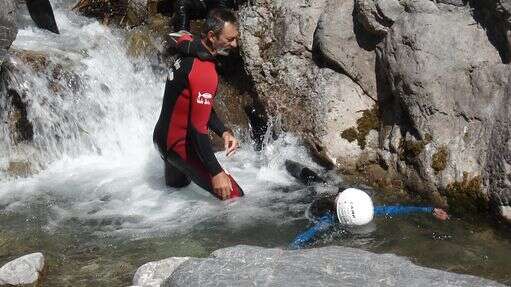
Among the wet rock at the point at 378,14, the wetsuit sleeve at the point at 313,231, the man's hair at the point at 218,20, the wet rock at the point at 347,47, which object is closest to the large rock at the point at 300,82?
the wet rock at the point at 347,47

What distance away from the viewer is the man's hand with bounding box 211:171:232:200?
6.47 metres

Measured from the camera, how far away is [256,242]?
6.46 m

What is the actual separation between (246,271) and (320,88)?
13.4 feet

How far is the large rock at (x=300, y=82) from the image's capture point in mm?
8297

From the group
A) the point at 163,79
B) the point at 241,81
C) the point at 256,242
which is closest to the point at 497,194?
the point at 256,242

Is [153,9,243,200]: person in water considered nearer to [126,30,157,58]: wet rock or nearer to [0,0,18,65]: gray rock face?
[0,0,18,65]: gray rock face

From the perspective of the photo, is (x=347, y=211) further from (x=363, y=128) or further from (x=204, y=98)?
(x=363, y=128)

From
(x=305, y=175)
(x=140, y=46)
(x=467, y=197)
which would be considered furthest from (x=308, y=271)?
(x=140, y=46)

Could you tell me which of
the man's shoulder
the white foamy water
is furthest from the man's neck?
the white foamy water

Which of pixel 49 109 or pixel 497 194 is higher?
pixel 49 109

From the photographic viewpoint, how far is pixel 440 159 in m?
7.18

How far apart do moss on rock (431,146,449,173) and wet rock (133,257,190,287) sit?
2973 millimetres

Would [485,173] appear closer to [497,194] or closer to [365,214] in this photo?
[497,194]

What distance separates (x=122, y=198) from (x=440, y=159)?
334cm
